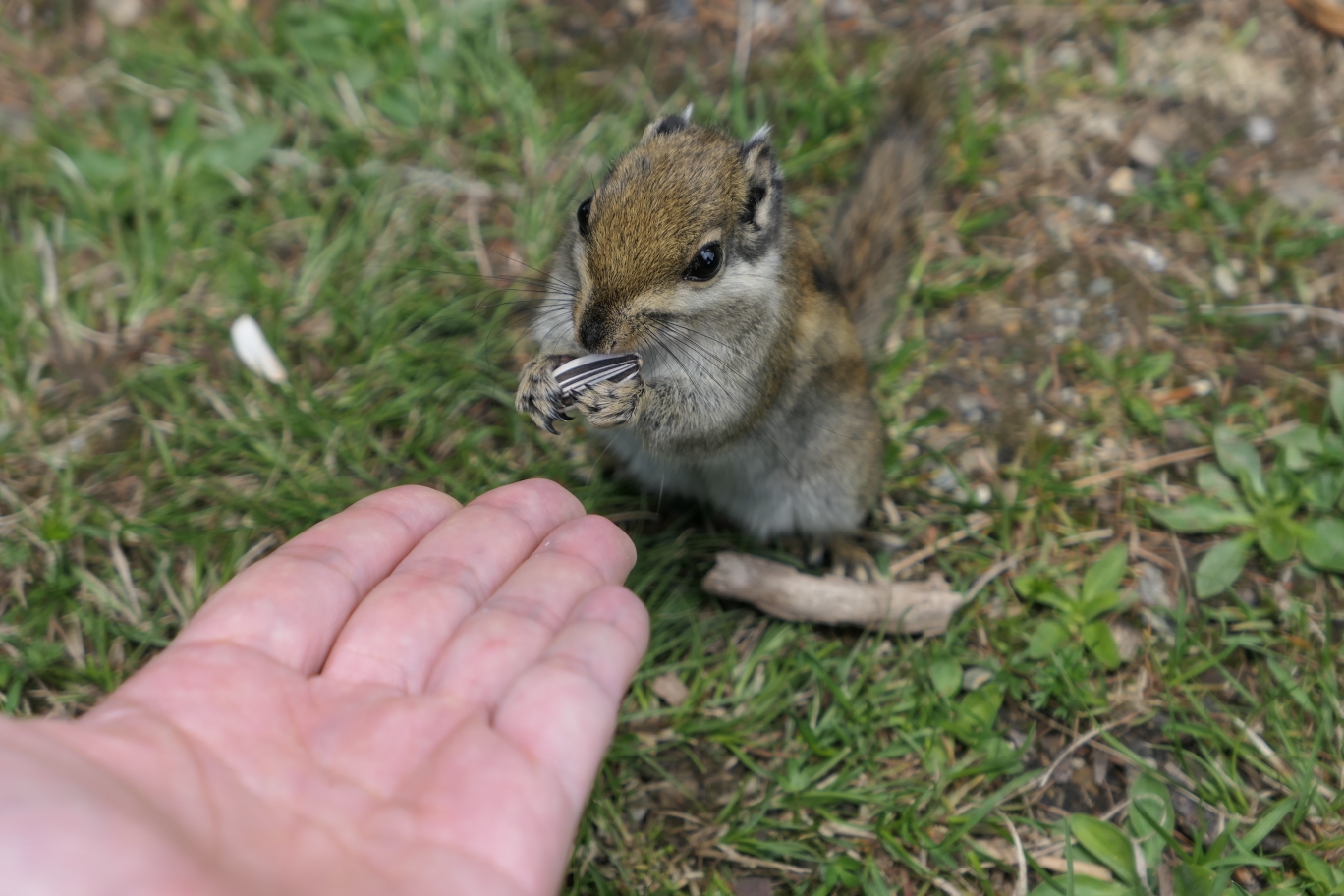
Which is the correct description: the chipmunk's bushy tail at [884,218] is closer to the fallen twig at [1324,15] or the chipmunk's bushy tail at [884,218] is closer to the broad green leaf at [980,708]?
the broad green leaf at [980,708]

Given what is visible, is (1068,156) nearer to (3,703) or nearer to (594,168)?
(594,168)

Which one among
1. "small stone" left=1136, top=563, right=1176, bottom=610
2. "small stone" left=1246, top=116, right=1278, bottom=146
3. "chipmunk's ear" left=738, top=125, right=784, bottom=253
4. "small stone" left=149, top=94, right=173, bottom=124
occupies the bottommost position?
"small stone" left=1136, top=563, right=1176, bottom=610

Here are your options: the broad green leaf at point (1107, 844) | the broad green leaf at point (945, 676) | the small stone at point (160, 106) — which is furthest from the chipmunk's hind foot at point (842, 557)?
the small stone at point (160, 106)

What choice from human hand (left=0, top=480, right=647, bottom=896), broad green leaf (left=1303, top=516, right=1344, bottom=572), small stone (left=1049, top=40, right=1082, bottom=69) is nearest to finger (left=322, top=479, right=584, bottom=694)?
human hand (left=0, top=480, right=647, bottom=896)

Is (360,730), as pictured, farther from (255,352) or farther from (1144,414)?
(1144,414)

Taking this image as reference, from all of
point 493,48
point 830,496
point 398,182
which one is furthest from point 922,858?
point 493,48

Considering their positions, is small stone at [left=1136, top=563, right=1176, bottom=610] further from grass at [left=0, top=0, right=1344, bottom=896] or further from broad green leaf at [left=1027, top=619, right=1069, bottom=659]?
broad green leaf at [left=1027, top=619, right=1069, bottom=659]

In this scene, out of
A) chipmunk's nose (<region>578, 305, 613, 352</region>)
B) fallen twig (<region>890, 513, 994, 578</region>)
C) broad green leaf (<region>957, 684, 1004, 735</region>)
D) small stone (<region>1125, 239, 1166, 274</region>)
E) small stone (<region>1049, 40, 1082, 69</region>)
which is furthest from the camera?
small stone (<region>1049, 40, 1082, 69</region>)
